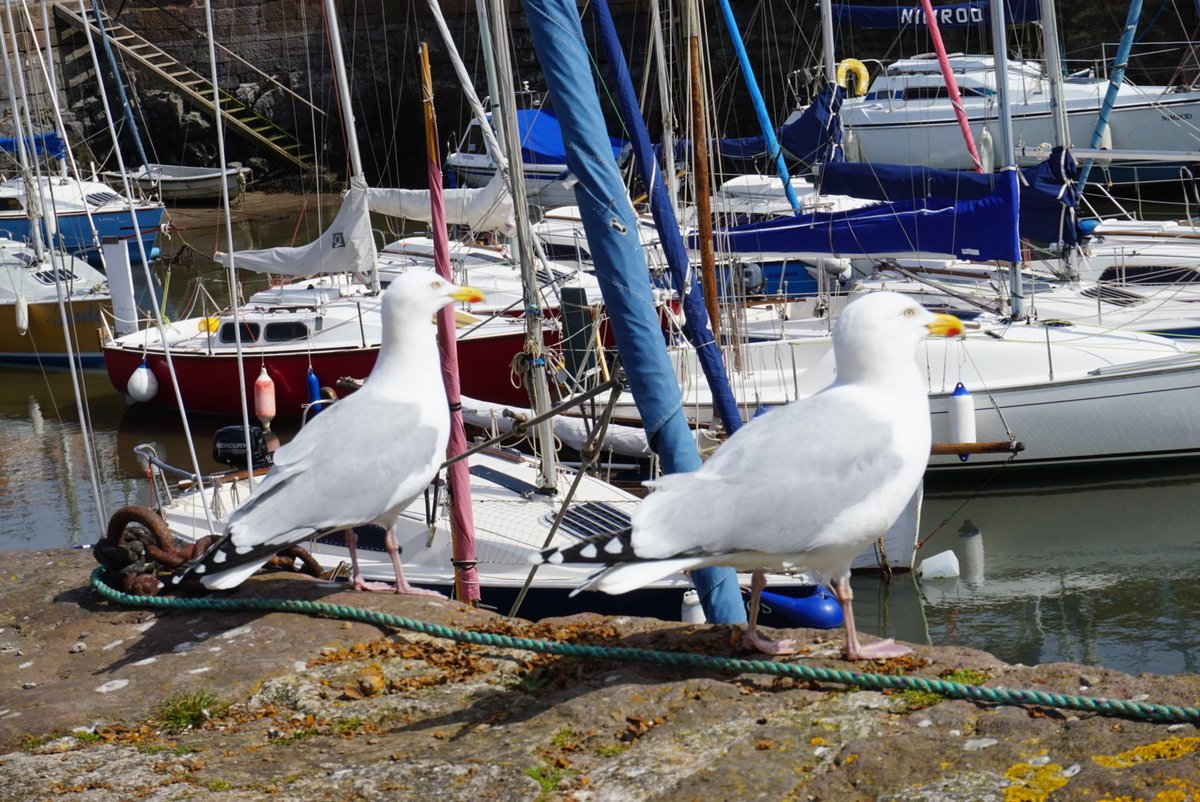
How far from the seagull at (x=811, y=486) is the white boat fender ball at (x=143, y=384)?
15890 millimetres

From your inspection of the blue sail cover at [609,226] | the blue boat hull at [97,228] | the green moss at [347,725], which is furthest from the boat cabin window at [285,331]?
the green moss at [347,725]

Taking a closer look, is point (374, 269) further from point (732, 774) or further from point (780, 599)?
point (732, 774)

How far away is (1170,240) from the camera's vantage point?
1680cm

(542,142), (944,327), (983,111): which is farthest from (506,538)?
(983,111)

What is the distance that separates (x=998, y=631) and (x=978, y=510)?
2840mm

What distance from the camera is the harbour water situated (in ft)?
35.0

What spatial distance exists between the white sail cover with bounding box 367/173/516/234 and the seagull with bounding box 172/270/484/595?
39.9 ft

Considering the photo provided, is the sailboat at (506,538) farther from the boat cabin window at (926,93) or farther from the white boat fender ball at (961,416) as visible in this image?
the boat cabin window at (926,93)

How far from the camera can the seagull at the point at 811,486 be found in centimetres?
389

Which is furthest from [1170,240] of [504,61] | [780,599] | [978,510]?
[504,61]

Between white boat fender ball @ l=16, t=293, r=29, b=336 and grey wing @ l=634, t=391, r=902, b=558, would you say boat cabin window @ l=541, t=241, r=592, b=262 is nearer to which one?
white boat fender ball @ l=16, t=293, r=29, b=336

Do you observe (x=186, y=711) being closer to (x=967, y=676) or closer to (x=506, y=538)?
(x=967, y=676)

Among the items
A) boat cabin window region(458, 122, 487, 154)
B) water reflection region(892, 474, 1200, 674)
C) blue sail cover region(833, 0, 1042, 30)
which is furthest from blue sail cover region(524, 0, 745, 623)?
boat cabin window region(458, 122, 487, 154)

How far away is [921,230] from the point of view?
13602 millimetres
